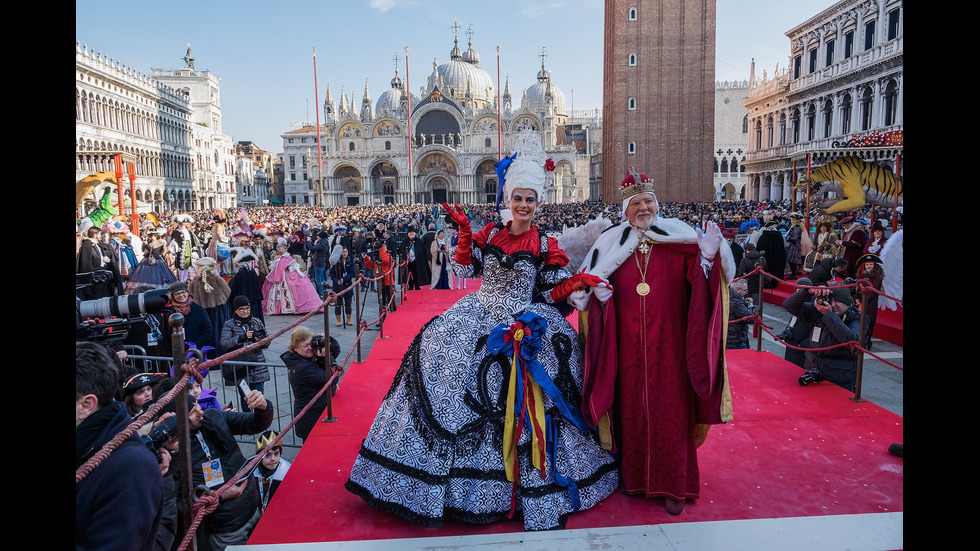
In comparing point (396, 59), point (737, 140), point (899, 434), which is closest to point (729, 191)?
point (737, 140)

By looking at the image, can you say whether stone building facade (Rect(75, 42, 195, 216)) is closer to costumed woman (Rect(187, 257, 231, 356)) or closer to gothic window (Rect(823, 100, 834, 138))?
costumed woman (Rect(187, 257, 231, 356))

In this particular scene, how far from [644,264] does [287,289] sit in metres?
8.17

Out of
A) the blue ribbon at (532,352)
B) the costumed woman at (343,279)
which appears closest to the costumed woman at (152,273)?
the costumed woman at (343,279)

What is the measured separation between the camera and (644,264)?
9.29 ft

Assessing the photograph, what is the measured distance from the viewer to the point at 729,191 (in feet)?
185

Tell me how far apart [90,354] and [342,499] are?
1.49 metres

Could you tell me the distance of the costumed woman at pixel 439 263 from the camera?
35.1 feet

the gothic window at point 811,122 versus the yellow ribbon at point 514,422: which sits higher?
the gothic window at point 811,122

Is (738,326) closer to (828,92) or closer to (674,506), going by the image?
(674,506)

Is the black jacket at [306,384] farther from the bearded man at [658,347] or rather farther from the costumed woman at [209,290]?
the costumed woman at [209,290]

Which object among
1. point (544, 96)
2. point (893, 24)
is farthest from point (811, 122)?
point (544, 96)

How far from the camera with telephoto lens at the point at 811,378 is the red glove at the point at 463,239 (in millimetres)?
3080

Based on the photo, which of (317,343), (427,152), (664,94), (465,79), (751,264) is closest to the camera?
(317,343)

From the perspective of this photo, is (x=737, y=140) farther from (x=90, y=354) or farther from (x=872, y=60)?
(x=90, y=354)
